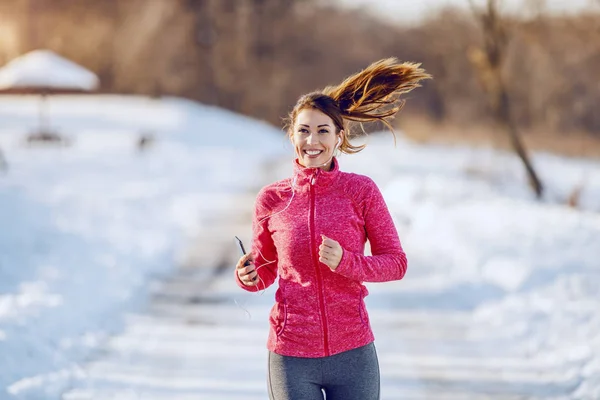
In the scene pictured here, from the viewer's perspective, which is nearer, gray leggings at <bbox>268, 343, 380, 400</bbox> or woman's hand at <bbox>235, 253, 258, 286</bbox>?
gray leggings at <bbox>268, 343, 380, 400</bbox>

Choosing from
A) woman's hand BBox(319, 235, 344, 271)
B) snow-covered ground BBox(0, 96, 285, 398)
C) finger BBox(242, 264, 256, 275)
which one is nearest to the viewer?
woman's hand BBox(319, 235, 344, 271)

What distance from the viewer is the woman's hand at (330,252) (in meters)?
2.56

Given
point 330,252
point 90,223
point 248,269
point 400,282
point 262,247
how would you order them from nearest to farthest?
1. point 330,252
2. point 248,269
3. point 262,247
4. point 400,282
5. point 90,223

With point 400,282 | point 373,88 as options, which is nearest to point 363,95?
point 373,88

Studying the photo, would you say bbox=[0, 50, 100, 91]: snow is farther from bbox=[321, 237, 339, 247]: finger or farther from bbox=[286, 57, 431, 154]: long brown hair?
bbox=[321, 237, 339, 247]: finger

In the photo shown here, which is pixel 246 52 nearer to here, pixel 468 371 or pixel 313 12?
pixel 313 12

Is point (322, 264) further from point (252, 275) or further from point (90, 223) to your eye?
point (90, 223)

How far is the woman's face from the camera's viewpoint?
2820 millimetres

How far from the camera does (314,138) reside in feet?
9.25

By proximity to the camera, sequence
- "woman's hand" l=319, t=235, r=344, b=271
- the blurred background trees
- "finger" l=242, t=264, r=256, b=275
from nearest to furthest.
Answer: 1. "woman's hand" l=319, t=235, r=344, b=271
2. "finger" l=242, t=264, r=256, b=275
3. the blurred background trees

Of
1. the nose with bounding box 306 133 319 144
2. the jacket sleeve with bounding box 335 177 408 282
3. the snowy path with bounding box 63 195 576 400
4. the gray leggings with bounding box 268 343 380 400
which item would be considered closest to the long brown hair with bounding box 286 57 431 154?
the nose with bounding box 306 133 319 144

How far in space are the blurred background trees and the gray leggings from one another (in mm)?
36386

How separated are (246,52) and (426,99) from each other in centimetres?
1425

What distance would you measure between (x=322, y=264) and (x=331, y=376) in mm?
428
